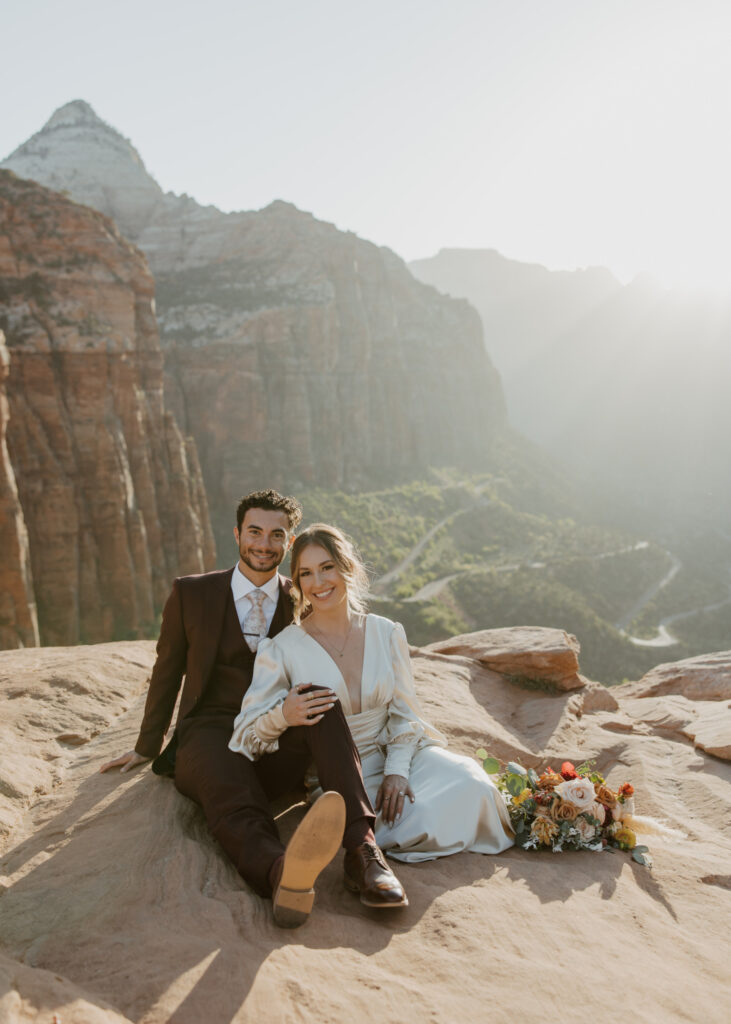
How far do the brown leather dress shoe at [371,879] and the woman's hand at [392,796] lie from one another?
48cm

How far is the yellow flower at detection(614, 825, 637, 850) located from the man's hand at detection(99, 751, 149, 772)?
325cm

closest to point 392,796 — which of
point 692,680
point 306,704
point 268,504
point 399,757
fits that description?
point 399,757

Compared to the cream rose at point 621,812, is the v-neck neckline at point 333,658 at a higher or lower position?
higher

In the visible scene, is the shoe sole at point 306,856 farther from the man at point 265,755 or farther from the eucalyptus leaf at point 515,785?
the eucalyptus leaf at point 515,785

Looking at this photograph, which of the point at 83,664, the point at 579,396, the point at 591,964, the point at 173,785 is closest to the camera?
the point at 591,964

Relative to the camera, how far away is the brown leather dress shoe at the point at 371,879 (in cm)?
316

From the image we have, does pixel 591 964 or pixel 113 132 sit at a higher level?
pixel 113 132

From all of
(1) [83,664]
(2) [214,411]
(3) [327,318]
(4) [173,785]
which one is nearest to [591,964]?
(4) [173,785]

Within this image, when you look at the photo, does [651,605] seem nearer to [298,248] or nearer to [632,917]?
[298,248]

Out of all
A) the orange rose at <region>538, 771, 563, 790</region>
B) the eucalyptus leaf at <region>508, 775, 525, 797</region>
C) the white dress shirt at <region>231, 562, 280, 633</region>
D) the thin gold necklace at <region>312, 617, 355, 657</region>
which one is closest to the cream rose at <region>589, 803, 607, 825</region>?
the orange rose at <region>538, 771, 563, 790</region>

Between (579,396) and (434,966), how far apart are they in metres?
116

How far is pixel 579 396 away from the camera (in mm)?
111312

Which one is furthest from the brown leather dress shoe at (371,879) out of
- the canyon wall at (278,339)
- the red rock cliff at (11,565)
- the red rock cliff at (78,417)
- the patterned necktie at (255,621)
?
the canyon wall at (278,339)

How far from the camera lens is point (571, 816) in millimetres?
4160
